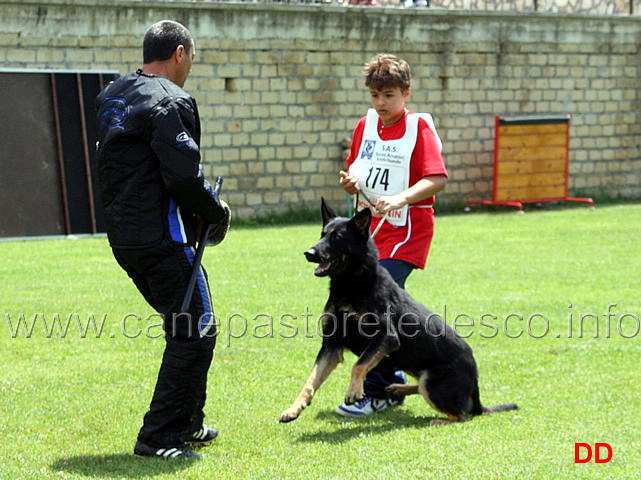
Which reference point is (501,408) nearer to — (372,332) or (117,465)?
(372,332)

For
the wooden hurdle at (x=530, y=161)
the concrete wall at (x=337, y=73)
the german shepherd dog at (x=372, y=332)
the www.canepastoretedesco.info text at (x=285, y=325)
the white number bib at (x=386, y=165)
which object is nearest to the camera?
the german shepherd dog at (x=372, y=332)

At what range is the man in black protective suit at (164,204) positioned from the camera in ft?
13.7

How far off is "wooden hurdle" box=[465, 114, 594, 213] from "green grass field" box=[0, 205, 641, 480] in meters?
7.15

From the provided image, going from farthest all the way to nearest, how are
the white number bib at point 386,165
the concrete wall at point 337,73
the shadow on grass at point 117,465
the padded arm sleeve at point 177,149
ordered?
the concrete wall at point 337,73 → the white number bib at point 386,165 → the shadow on grass at point 117,465 → the padded arm sleeve at point 177,149

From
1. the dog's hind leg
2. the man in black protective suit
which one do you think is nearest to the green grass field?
the dog's hind leg

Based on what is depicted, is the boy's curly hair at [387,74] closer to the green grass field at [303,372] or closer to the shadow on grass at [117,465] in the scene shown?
the green grass field at [303,372]

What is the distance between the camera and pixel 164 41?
437 centimetres

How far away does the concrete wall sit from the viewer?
16547mm

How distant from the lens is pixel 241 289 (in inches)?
397

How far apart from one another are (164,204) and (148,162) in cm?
23

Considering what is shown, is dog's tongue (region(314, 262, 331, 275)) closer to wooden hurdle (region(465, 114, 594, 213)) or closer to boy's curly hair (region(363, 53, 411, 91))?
boy's curly hair (region(363, 53, 411, 91))

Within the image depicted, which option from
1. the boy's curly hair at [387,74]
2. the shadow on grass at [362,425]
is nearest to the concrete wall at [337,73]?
the boy's curly hair at [387,74]

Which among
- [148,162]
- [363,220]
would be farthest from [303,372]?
[148,162]

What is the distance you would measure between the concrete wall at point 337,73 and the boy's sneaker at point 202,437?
12.8m
